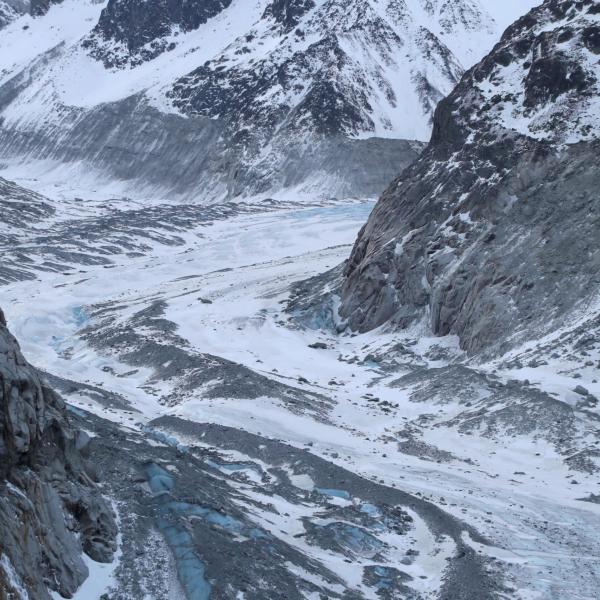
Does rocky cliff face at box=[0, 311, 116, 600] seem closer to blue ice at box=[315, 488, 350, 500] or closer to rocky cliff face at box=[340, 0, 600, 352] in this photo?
blue ice at box=[315, 488, 350, 500]

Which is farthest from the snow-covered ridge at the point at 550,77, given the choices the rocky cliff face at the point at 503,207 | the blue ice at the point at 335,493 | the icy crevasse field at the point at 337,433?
the blue ice at the point at 335,493

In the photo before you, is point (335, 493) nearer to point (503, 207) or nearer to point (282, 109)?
point (503, 207)

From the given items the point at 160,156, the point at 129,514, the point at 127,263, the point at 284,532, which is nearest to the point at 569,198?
the point at 284,532

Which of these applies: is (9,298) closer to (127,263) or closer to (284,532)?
(127,263)

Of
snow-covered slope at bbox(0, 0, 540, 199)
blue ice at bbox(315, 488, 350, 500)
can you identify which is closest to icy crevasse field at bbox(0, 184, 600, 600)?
blue ice at bbox(315, 488, 350, 500)

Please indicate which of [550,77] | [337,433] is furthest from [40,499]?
[550,77]

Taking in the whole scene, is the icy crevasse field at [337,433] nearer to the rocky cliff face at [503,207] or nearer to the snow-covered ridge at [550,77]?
the rocky cliff face at [503,207]
